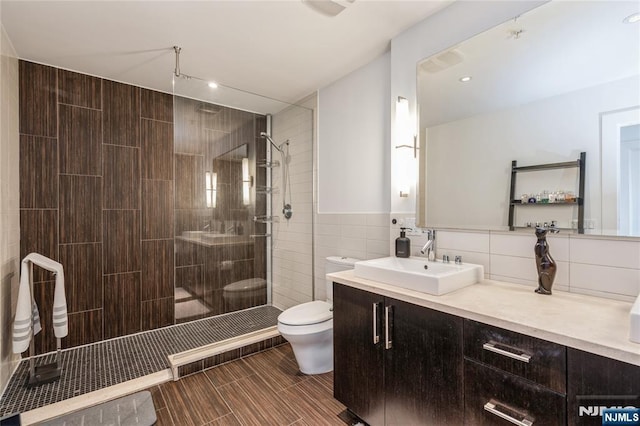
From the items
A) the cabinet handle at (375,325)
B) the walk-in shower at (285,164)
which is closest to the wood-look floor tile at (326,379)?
the cabinet handle at (375,325)

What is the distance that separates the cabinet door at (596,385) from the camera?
0.83 metres

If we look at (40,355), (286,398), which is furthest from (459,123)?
(40,355)

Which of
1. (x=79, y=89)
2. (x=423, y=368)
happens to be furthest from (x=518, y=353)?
(x=79, y=89)

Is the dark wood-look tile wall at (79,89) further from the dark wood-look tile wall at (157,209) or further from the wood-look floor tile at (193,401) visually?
the wood-look floor tile at (193,401)

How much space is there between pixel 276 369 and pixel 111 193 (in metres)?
2.22

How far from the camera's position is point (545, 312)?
112 centimetres

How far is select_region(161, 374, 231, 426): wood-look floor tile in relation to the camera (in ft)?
5.87

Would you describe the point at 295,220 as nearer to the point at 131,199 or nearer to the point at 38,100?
the point at 131,199

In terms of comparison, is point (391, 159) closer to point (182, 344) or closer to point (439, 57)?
→ point (439, 57)

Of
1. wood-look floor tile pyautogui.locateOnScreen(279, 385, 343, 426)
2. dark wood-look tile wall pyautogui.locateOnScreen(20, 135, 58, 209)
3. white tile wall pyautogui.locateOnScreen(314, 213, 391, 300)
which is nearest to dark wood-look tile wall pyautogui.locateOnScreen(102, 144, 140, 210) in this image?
dark wood-look tile wall pyautogui.locateOnScreen(20, 135, 58, 209)

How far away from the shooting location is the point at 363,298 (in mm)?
1609

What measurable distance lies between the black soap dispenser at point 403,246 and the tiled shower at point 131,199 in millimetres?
1267

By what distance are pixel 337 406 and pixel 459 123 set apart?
6.44ft

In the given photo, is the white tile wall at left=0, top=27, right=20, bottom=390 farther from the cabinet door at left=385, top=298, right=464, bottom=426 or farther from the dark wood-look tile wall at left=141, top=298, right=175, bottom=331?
the cabinet door at left=385, top=298, right=464, bottom=426
